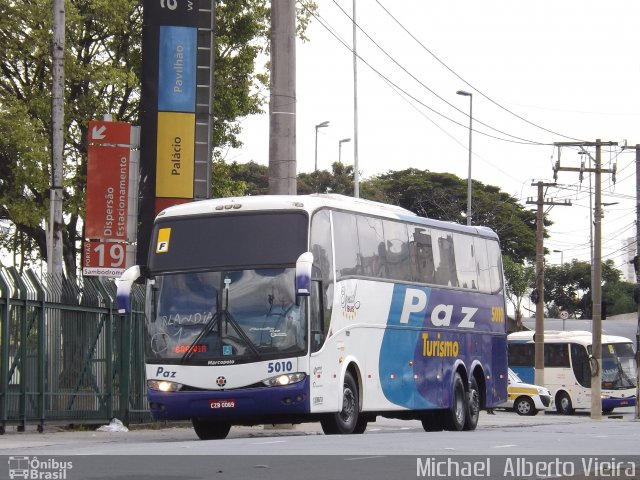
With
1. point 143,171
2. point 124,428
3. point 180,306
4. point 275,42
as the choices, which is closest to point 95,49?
point 143,171

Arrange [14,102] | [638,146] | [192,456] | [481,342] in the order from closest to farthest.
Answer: [192,456] < [481,342] < [14,102] < [638,146]

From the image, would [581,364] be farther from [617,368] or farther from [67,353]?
[67,353]

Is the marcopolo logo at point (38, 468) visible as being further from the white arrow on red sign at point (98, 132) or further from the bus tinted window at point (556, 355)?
the bus tinted window at point (556, 355)

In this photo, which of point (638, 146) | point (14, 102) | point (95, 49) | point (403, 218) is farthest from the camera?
point (638, 146)

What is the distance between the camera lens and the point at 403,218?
23.1m

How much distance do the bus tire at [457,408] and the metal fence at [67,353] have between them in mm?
5559

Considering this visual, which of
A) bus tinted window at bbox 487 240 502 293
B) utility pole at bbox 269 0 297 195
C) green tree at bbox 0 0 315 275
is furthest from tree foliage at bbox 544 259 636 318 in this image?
utility pole at bbox 269 0 297 195

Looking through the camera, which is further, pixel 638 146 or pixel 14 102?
pixel 638 146

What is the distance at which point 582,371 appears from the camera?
2008 inches

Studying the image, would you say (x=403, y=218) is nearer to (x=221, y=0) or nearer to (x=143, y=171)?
(x=143, y=171)

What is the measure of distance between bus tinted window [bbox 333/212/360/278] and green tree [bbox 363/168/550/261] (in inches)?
2076

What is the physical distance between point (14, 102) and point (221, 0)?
686cm

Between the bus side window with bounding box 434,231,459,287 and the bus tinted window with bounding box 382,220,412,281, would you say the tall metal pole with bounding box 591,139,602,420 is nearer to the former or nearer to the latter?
the bus side window with bounding box 434,231,459,287

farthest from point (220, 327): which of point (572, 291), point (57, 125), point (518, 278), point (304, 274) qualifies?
point (572, 291)
